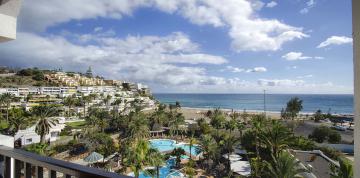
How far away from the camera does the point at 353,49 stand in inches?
31.0

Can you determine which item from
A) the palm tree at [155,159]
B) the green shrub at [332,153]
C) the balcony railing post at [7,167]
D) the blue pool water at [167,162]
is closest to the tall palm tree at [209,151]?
the blue pool water at [167,162]

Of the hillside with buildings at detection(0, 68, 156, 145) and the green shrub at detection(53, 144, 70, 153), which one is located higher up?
the hillside with buildings at detection(0, 68, 156, 145)

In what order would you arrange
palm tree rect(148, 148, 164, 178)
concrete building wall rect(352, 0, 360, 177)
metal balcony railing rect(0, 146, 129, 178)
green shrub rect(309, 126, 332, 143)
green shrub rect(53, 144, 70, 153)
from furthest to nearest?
green shrub rect(309, 126, 332, 143) → green shrub rect(53, 144, 70, 153) → palm tree rect(148, 148, 164, 178) → metal balcony railing rect(0, 146, 129, 178) → concrete building wall rect(352, 0, 360, 177)

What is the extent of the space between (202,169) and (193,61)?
86624 mm

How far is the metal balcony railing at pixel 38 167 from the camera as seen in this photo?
1.26 metres

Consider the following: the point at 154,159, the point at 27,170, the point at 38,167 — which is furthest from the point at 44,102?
the point at 38,167

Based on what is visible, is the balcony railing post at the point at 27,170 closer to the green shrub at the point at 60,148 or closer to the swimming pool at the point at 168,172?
the swimming pool at the point at 168,172

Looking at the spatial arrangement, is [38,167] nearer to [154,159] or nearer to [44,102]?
[154,159]

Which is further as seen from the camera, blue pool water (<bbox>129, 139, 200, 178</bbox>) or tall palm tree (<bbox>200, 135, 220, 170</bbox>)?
tall palm tree (<bbox>200, 135, 220, 170</bbox>)

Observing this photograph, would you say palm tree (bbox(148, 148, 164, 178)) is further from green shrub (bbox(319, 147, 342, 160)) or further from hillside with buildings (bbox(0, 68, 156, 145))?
hillside with buildings (bbox(0, 68, 156, 145))

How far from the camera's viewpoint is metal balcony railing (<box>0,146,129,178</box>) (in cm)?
126

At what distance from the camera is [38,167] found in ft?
5.02

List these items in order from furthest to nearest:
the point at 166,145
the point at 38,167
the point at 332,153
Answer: the point at 166,145, the point at 332,153, the point at 38,167

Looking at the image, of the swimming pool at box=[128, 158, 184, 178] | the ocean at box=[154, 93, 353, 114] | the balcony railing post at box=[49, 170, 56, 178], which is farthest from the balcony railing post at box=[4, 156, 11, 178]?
the ocean at box=[154, 93, 353, 114]
